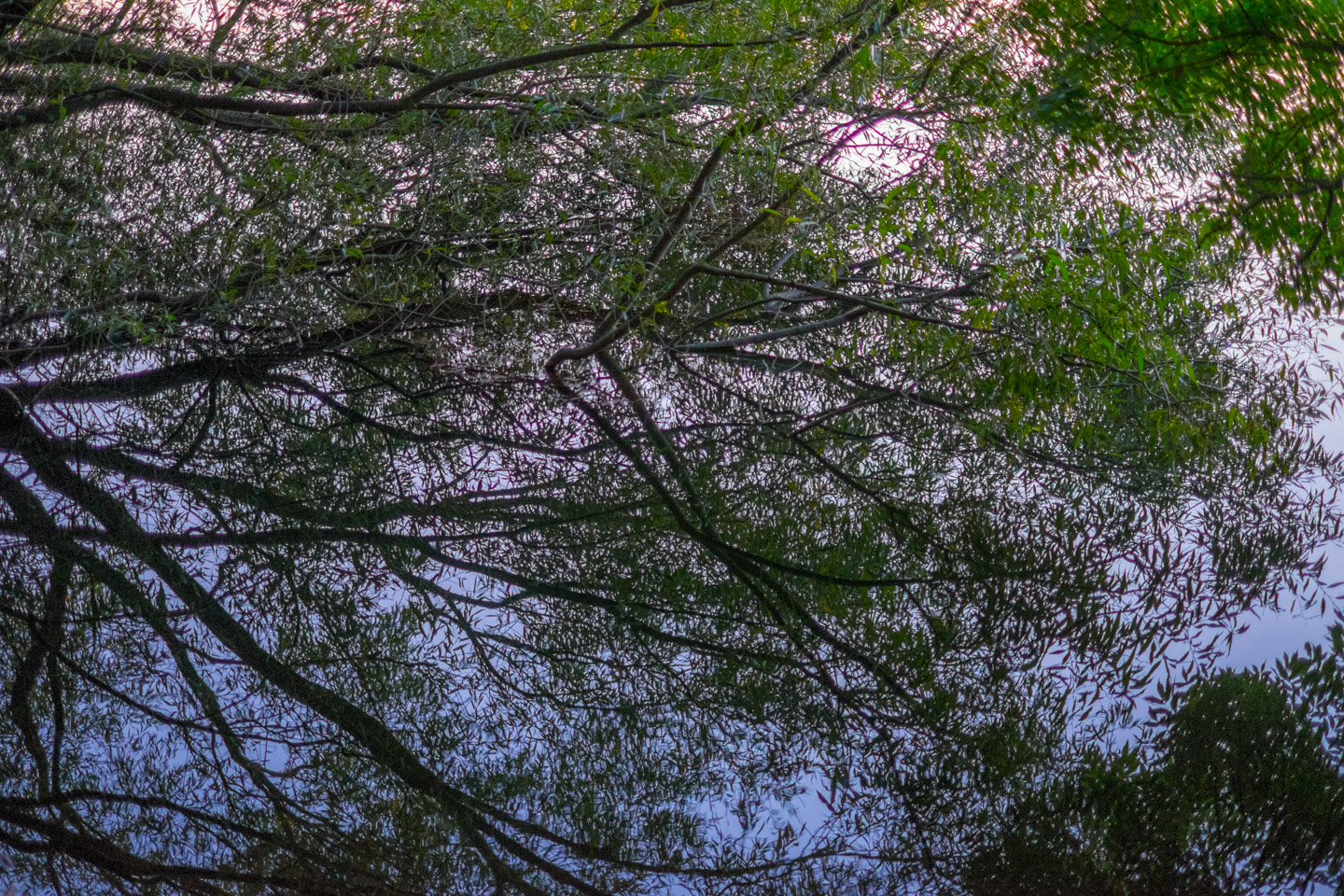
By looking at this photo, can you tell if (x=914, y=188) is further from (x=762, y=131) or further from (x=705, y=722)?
(x=705, y=722)

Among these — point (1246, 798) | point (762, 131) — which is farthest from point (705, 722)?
point (762, 131)

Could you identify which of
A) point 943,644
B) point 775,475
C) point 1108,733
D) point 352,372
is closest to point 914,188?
point 775,475

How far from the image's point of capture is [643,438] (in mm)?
3379

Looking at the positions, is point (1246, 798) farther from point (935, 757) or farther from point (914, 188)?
point (914, 188)

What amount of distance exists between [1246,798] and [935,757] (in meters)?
0.54

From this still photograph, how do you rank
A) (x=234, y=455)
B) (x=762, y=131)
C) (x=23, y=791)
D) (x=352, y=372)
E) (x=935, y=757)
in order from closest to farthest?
(x=23, y=791) < (x=935, y=757) < (x=762, y=131) < (x=234, y=455) < (x=352, y=372)

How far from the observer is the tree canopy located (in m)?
1.83

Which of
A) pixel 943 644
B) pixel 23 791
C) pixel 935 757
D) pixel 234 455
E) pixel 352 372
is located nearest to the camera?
pixel 23 791

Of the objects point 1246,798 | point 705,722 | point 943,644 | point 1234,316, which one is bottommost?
point 1246,798

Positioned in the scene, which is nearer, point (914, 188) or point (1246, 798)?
point (1246, 798)

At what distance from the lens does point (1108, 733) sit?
2008 mm

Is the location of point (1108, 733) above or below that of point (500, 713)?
below

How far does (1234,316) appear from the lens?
320 cm

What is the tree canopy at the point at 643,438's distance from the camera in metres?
1.83
